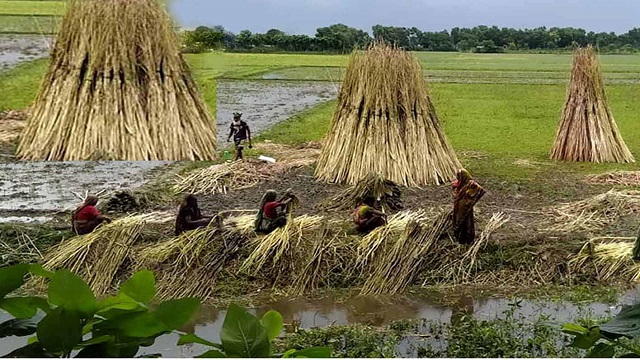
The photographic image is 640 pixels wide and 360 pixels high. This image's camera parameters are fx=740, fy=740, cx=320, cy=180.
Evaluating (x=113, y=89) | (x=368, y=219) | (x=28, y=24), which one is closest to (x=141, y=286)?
(x=368, y=219)

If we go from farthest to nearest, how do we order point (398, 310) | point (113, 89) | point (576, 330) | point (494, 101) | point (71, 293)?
point (494, 101)
point (113, 89)
point (398, 310)
point (576, 330)
point (71, 293)

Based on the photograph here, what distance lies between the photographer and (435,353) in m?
2.49

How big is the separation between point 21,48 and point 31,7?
0.77ft

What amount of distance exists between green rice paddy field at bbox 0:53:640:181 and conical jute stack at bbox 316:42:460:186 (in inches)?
14.8

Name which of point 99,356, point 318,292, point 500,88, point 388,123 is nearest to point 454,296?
point 318,292

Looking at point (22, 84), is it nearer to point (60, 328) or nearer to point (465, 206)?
point (465, 206)

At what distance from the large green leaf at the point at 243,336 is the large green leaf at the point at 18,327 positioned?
0.38ft

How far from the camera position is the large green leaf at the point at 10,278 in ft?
1.31

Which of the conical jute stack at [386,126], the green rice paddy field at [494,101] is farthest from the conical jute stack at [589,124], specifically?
the conical jute stack at [386,126]

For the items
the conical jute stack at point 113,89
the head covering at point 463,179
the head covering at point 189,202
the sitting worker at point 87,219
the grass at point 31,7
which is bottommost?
the sitting worker at point 87,219

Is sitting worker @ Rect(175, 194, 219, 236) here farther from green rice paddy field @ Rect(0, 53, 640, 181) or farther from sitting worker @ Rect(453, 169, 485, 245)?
green rice paddy field @ Rect(0, 53, 640, 181)

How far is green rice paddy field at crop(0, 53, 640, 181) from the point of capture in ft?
17.6

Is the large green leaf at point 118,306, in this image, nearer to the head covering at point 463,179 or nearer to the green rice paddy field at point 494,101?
the head covering at point 463,179

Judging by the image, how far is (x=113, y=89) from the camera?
397 cm
